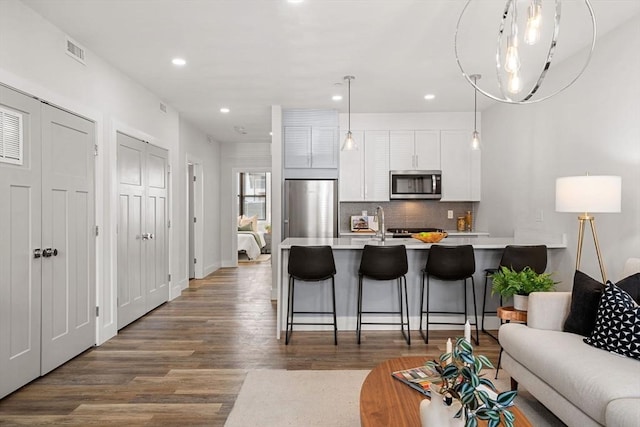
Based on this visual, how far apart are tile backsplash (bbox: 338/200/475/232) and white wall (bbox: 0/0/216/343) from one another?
113 inches

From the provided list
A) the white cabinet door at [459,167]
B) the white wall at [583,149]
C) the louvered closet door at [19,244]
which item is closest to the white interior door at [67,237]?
the louvered closet door at [19,244]

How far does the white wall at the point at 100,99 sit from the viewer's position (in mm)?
2742

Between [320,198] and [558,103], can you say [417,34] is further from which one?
[320,198]

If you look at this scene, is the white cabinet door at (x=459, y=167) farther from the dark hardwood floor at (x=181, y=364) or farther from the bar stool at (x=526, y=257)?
the dark hardwood floor at (x=181, y=364)

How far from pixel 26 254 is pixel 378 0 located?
3.05 metres

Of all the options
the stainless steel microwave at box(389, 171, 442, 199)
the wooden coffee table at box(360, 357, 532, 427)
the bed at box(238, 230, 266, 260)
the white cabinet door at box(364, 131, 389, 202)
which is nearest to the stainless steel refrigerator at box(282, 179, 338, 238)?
the white cabinet door at box(364, 131, 389, 202)

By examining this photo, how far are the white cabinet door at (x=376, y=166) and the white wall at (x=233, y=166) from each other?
2.89m

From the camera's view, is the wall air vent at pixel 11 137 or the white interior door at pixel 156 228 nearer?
the wall air vent at pixel 11 137

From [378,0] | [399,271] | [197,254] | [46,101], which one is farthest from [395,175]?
[46,101]

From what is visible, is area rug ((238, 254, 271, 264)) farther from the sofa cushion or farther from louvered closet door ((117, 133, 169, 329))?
the sofa cushion

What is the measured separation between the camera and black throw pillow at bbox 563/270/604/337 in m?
2.41

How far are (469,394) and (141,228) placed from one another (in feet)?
14.0

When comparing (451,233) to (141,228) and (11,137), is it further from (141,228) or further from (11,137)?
(11,137)

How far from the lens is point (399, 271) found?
371 centimetres
